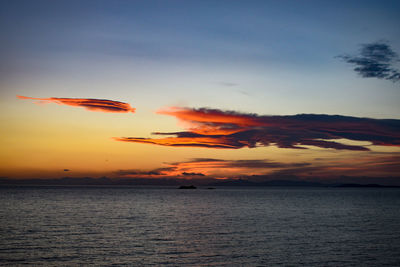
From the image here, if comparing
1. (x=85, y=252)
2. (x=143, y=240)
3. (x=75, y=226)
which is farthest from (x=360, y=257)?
(x=75, y=226)

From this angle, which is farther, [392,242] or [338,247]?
[392,242]

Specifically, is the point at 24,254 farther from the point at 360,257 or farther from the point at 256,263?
the point at 360,257

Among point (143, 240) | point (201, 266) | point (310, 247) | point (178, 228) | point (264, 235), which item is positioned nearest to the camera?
point (201, 266)

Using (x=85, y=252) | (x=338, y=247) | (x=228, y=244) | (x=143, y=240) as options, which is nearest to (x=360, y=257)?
(x=338, y=247)

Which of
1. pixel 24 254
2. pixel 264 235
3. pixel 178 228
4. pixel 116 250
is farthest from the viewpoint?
pixel 178 228

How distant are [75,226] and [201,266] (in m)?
35.5

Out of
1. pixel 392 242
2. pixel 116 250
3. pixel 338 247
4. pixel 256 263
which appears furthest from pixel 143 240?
pixel 392 242

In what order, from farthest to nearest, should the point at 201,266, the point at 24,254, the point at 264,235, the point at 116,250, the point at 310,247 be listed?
the point at 264,235, the point at 310,247, the point at 116,250, the point at 24,254, the point at 201,266

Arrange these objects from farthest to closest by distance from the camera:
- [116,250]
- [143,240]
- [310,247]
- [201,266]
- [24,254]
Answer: [143,240] → [310,247] → [116,250] → [24,254] → [201,266]

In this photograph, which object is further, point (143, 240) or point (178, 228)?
point (178, 228)

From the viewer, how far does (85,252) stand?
41.5m

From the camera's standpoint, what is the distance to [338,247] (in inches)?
1813

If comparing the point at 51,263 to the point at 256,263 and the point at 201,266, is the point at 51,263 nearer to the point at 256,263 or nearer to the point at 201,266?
the point at 201,266

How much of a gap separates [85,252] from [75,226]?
Answer: 79.4ft
